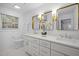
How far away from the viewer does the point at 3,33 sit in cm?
165

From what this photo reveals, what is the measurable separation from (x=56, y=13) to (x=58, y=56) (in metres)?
0.79

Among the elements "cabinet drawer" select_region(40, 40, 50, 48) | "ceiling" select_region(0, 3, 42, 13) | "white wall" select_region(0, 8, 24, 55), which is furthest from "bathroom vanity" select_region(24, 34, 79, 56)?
"ceiling" select_region(0, 3, 42, 13)

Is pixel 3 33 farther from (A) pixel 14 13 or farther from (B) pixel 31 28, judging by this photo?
(B) pixel 31 28

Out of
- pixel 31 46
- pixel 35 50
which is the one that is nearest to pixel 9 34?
pixel 31 46

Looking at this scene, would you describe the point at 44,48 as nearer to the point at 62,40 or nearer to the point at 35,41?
the point at 35,41

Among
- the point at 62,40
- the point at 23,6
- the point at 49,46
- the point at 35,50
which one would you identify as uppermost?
the point at 23,6

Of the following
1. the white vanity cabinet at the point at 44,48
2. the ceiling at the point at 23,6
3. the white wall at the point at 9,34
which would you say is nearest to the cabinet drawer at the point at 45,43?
the white vanity cabinet at the point at 44,48

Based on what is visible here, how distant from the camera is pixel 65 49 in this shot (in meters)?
1.26

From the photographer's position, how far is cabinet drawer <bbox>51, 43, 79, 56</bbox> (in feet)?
3.88

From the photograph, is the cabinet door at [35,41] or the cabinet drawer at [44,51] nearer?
the cabinet drawer at [44,51]

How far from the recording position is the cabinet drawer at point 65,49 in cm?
118

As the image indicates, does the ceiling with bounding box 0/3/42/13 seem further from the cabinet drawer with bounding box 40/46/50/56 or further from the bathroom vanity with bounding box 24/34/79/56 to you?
the cabinet drawer with bounding box 40/46/50/56

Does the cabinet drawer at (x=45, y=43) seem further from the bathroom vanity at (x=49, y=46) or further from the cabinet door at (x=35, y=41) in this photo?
the cabinet door at (x=35, y=41)

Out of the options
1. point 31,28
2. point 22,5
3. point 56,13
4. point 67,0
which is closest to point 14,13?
point 22,5
